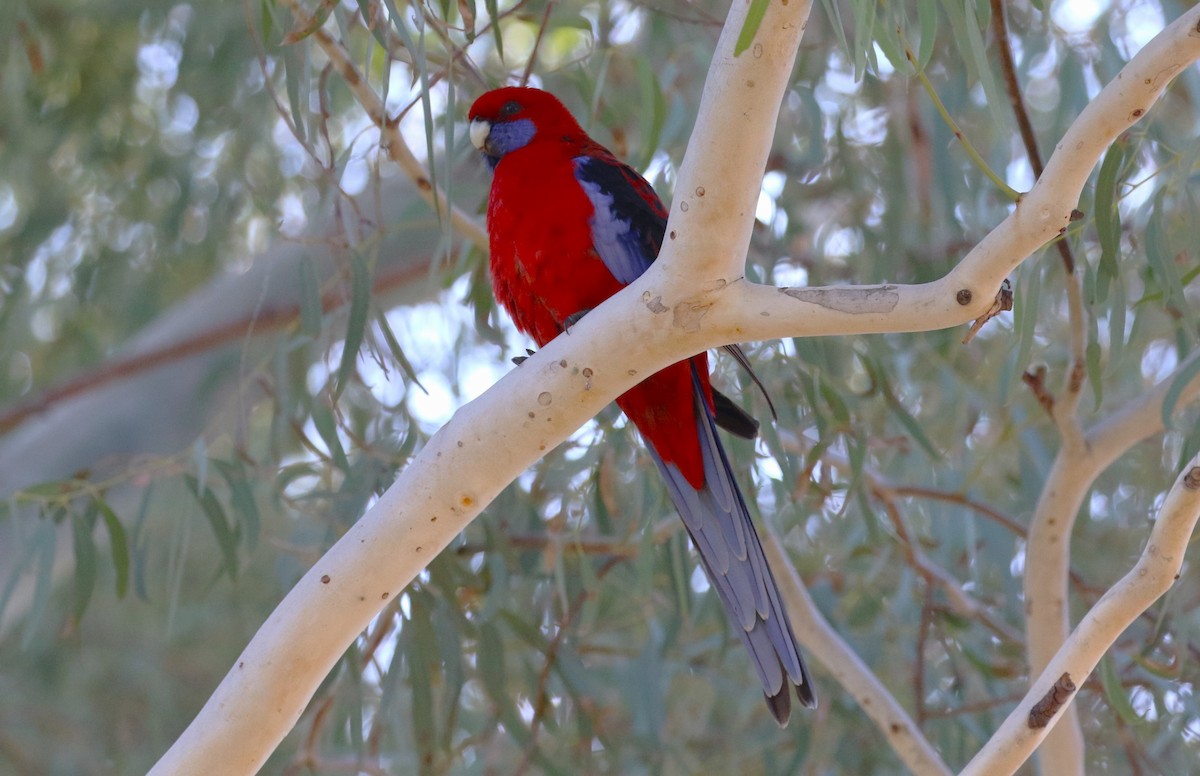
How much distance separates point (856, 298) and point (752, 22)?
9.8 inches

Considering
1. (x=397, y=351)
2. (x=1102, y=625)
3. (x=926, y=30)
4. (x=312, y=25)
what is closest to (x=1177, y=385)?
(x=1102, y=625)

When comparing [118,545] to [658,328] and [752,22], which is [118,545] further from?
[752,22]

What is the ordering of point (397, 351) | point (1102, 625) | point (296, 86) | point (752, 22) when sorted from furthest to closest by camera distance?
point (397, 351) < point (296, 86) < point (1102, 625) < point (752, 22)

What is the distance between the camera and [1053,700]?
1.14 meters

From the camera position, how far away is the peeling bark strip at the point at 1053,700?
114 centimetres

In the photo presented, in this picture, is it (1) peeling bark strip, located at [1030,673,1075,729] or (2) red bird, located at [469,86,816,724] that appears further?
(2) red bird, located at [469,86,816,724]

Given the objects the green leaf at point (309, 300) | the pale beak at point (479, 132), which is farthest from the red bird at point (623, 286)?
the green leaf at point (309, 300)

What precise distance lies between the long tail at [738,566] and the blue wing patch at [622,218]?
0.18m

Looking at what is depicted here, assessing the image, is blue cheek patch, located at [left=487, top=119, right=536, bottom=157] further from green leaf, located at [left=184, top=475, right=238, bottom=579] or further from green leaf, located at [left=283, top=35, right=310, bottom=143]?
green leaf, located at [left=184, top=475, right=238, bottom=579]

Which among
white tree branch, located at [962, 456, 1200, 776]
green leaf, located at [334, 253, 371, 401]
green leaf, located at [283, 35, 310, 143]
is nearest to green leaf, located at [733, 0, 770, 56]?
white tree branch, located at [962, 456, 1200, 776]

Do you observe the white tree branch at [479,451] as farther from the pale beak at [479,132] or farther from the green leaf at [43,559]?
the pale beak at [479,132]

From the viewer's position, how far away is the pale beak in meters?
2.19

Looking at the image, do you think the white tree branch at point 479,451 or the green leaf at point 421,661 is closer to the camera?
the white tree branch at point 479,451

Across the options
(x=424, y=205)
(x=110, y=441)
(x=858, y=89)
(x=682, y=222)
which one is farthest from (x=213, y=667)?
(x=682, y=222)
